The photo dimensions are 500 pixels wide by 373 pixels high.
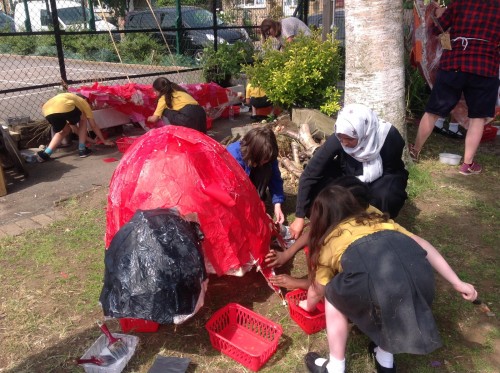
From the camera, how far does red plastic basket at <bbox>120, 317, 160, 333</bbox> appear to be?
2625 millimetres

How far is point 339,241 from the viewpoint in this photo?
2.17m

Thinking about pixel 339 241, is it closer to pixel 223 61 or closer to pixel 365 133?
pixel 365 133

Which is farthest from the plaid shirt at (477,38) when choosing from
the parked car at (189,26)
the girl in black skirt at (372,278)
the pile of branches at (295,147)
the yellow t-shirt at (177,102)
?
the parked car at (189,26)

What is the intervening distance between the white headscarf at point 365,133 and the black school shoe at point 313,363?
1233 mm

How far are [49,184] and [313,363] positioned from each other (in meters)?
3.64

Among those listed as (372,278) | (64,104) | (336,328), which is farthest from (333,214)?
(64,104)

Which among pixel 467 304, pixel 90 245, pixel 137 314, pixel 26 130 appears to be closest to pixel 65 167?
pixel 26 130

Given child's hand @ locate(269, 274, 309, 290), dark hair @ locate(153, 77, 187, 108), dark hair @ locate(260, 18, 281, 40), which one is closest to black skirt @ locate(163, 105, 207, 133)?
dark hair @ locate(153, 77, 187, 108)

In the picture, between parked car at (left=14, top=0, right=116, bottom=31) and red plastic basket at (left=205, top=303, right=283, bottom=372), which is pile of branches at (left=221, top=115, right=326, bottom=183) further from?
parked car at (left=14, top=0, right=116, bottom=31)

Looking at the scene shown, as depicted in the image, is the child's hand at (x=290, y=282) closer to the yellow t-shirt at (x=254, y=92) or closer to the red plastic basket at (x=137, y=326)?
the red plastic basket at (x=137, y=326)

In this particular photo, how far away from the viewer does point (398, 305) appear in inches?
76.9

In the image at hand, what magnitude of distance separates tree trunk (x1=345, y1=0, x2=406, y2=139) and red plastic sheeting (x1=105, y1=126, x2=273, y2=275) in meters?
2.02

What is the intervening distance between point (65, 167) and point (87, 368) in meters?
3.59

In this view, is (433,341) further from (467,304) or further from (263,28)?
(263,28)
